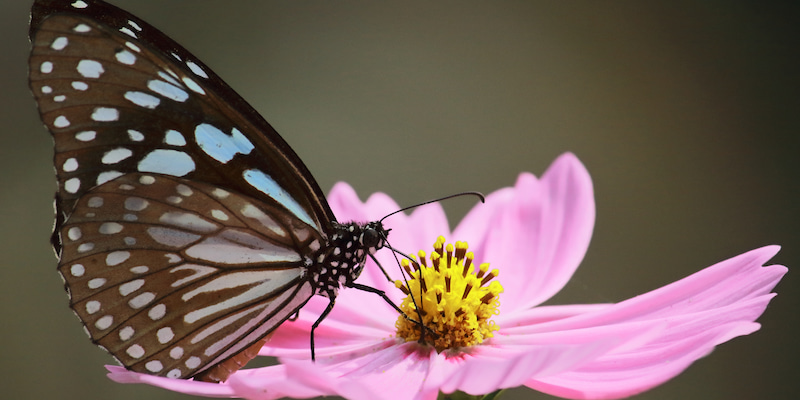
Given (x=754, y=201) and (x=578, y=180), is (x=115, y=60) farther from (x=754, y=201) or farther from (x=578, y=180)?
(x=754, y=201)

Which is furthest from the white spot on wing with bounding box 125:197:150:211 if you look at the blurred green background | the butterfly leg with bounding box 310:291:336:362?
the blurred green background

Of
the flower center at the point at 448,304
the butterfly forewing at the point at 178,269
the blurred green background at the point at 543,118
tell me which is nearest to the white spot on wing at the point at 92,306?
the butterfly forewing at the point at 178,269

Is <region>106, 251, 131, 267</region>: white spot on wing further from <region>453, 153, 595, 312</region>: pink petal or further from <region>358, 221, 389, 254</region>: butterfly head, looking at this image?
<region>453, 153, 595, 312</region>: pink petal

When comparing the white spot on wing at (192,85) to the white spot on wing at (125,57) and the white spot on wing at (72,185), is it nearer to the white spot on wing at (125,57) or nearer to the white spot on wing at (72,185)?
the white spot on wing at (125,57)

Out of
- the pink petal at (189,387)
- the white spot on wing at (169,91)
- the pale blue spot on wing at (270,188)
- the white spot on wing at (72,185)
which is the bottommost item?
the pink petal at (189,387)

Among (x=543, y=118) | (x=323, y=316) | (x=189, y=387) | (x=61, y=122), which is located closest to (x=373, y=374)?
(x=323, y=316)

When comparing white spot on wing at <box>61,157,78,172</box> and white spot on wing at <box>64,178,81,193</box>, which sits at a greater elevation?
white spot on wing at <box>61,157,78,172</box>

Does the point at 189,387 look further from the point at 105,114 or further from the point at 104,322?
the point at 105,114
